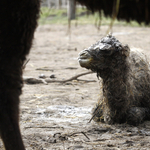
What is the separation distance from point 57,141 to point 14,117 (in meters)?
1.13

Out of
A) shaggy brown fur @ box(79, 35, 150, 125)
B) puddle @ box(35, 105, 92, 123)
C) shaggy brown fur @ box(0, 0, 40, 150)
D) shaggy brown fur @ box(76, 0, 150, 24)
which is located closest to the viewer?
shaggy brown fur @ box(76, 0, 150, 24)

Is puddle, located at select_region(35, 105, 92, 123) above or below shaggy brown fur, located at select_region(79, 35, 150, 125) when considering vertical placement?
below

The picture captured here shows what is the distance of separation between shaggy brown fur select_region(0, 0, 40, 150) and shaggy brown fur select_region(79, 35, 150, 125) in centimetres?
148

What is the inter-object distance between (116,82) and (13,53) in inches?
75.0

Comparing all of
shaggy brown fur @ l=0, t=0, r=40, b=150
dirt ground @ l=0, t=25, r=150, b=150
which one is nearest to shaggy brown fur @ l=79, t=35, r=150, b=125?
dirt ground @ l=0, t=25, r=150, b=150

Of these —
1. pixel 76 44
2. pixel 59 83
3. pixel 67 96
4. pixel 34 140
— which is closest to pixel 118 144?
pixel 34 140

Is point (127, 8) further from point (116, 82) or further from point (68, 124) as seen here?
point (68, 124)

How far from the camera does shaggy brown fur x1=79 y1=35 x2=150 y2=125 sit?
388 centimetres

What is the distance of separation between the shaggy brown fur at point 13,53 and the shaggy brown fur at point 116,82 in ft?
4.86

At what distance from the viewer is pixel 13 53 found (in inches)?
92.4

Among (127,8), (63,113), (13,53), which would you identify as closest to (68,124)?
(63,113)

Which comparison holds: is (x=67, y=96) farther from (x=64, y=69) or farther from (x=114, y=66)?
(x=64, y=69)

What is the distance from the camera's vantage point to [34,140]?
140 inches

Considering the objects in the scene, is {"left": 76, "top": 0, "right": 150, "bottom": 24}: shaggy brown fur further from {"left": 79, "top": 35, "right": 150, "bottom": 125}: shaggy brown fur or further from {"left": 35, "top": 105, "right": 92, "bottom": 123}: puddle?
{"left": 35, "top": 105, "right": 92, "bottom": 123}: puddle
